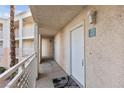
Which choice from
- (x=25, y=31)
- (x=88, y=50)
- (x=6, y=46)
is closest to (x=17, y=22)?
(x=25, y=31)

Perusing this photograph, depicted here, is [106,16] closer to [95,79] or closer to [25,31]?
[95,79]

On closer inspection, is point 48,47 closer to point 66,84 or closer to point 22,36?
point 22,36

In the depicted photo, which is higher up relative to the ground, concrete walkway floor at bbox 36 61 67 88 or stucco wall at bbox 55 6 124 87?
stucco wall at bbox 55 6 124 87

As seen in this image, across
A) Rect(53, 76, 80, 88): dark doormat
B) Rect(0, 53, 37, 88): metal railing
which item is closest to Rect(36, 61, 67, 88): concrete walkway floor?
Result: Rect(53, 76, 80, 88): dark doormat

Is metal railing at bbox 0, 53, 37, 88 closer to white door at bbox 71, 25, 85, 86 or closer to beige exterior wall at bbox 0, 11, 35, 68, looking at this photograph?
white door at bbox 71, 25, 85, 86

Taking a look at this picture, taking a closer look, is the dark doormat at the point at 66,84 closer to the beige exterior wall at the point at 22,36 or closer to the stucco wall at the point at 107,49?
the stucco wall at the point at 107,49

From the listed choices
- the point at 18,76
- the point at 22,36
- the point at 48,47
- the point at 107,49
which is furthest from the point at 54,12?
the point at 48,47


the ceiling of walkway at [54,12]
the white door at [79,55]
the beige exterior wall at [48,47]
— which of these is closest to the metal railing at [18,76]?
the ceiling of walkway at [54,12]

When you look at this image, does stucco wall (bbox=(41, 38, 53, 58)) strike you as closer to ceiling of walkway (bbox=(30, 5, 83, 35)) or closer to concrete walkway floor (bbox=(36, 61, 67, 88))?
concrete walkway floor (bbox=(36, 61, 67, 88))

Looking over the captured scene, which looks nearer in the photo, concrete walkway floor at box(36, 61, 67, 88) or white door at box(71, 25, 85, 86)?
white door at box(71, 25, 85, 86)

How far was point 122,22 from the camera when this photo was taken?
216 centimetres

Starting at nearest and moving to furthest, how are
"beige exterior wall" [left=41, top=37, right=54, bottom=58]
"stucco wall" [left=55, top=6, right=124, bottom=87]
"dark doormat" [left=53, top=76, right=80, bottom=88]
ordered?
"stucco wall" [left=55, top=6, right=124, bottom=87] < "dark doormat" [left=53, top=76, right=80, bottom=88] < "beige exterior wall" [left=41, top=37, right=54, bottom=58]

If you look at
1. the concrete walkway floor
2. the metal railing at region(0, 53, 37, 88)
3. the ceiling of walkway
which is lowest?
the concrete walkway floor

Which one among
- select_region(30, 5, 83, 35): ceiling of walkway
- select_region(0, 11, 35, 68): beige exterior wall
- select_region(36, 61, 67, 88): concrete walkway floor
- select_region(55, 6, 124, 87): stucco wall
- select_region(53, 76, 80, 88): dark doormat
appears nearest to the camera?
select_region(55, 6, 124, 87): stucco wall
